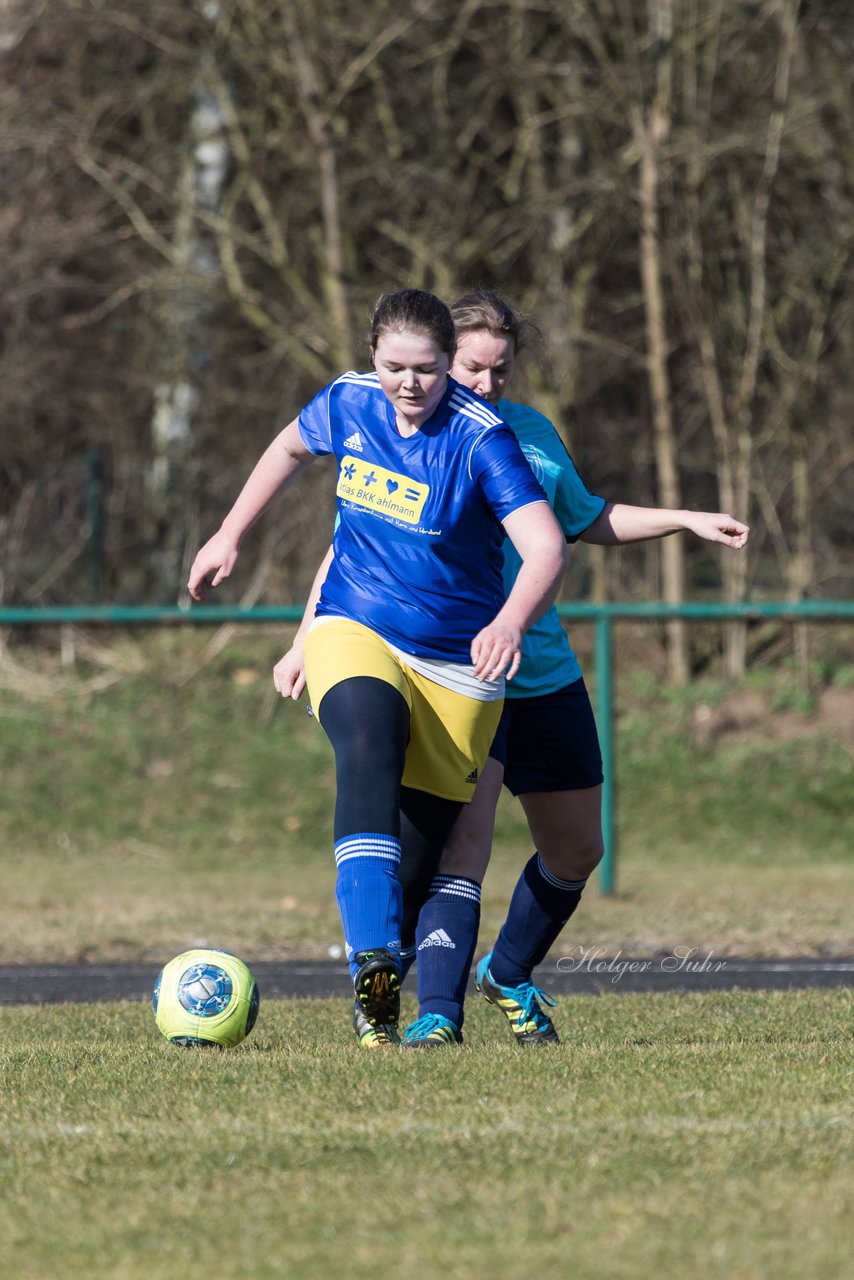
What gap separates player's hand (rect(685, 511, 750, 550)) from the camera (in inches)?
200

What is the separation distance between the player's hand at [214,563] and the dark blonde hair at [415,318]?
716 millimetres

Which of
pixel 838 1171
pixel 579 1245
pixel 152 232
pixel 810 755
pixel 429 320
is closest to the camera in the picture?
pixel 579 1245

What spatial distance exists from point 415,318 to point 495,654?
0.95m

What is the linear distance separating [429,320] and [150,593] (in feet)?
42.2

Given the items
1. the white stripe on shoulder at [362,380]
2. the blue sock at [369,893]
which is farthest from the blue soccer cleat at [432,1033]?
the white stripe on shoulder at [362,380]

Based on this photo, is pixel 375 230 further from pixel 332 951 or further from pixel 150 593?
pixel 332 951

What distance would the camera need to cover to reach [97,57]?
18.4 meters

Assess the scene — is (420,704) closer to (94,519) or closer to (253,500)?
(253,500)

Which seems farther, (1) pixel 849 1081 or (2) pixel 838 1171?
(1) pixel 849 1081

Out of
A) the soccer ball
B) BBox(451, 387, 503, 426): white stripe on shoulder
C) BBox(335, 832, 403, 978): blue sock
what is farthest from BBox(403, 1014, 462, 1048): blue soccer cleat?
BBox(451, 387, 503, 426): white stripe on shoulder

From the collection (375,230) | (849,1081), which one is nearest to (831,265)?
(375,230)

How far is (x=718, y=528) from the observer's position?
5117mm

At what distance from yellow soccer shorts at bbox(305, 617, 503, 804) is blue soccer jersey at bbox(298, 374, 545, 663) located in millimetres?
72

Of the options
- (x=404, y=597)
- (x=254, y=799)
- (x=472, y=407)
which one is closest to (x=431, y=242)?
(x=254, y=799)
